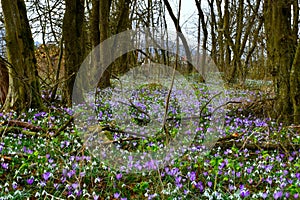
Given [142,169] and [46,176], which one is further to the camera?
[142,169]

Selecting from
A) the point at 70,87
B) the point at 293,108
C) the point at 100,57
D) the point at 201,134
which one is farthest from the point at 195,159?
the point at 100,57

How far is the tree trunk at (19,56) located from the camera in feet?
18.9

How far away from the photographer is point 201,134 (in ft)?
15.4

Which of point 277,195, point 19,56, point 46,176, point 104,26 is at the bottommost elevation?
point 277,195

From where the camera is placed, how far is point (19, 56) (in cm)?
596

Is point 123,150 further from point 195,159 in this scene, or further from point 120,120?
point 120,120

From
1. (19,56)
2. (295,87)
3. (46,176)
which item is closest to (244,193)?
(46,176)

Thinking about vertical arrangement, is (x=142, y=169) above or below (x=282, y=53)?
below

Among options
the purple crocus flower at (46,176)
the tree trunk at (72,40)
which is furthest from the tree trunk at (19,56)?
the purple crocus flower at (46,176)

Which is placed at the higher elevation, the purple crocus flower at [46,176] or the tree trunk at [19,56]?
the tree trunk at [19,56]

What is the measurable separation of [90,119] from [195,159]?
2794 mm

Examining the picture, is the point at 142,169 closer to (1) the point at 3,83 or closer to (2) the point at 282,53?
(2) the point at 282,53

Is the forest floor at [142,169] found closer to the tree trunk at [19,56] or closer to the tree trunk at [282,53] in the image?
the tree trunk at [282,53]

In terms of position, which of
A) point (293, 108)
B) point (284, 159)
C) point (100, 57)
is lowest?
point (284, 159)
